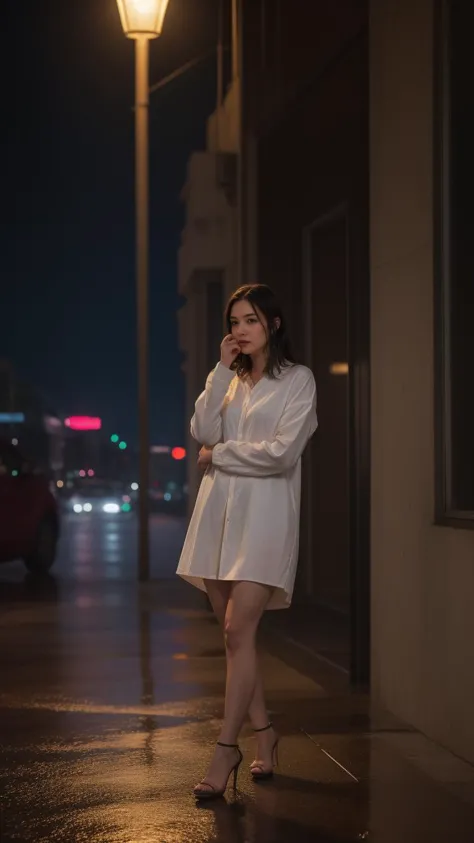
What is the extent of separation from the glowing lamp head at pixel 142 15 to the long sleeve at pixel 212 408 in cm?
1200

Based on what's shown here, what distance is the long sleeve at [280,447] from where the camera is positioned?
19.7ft

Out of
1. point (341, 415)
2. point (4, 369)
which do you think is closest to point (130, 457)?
point (4, 369)

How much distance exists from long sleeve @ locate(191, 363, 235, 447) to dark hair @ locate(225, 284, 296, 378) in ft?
0.49

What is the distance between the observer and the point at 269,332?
246 inches

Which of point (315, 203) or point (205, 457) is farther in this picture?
point (315, 203)

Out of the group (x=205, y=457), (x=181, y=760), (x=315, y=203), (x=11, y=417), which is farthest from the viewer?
(x=11, y=417)

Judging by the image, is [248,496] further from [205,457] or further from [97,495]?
[97,495]

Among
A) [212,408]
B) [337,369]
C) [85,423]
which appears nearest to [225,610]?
[212,408]

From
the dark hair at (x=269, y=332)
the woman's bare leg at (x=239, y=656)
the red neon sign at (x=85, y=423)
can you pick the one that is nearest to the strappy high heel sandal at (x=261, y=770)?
the woman's bare leg at (x=239, y=656)

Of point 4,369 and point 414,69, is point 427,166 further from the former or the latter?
point 4,369

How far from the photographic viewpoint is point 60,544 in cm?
2723

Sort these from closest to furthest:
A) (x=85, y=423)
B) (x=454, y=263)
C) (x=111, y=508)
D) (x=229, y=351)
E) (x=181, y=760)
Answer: (x=229, y=351) < (x=181, y=760) < (x=454, y=263) < (x=111, y=508) < (x=85, y=423)

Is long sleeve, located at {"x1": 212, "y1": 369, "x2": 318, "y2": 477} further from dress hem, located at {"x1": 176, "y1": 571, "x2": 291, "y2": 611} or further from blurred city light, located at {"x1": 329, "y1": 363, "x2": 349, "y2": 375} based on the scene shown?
blurred city light, located at {"x1": 329, "y1": 363, "x2": 349, "y2": 375}

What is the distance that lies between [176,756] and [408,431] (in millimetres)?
2080
